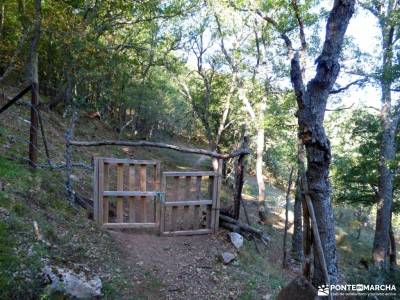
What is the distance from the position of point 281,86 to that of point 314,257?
35.1 feet

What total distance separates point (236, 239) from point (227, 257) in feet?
2.53

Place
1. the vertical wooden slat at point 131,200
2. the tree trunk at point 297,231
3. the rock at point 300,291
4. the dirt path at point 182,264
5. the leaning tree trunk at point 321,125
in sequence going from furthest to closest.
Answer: the tree trunk at point 297,231, the vertical wooden slat at point 131,200, the dirt path at point 182,264, the leaning tree trunk at point 321,125, the rock at point 300,291

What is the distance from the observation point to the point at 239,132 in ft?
62.4

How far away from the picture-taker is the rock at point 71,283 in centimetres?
372

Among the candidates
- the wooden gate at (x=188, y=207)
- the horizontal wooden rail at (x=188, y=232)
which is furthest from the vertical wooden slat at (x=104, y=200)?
the horizontal wooden rail at (x=188, y=232)

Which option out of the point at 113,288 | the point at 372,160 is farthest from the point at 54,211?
the point at 372,160

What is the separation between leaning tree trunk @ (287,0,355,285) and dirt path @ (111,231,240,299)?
6.34 ft

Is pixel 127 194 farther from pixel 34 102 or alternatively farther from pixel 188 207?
pixel 34 102

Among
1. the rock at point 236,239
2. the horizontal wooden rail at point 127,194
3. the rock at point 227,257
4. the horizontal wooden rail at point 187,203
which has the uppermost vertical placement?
the horizontal wooden rail at point 127,194

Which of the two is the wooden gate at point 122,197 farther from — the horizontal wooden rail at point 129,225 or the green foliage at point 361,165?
the green foliage at point 361,165

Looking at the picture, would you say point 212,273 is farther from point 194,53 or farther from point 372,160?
point 194,53

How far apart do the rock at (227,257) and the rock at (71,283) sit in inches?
110

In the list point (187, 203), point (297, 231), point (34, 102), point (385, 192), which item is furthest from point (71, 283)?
point (385, 192)

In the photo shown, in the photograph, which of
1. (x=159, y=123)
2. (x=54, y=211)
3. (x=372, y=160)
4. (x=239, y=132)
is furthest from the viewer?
(x=159, y=123)
